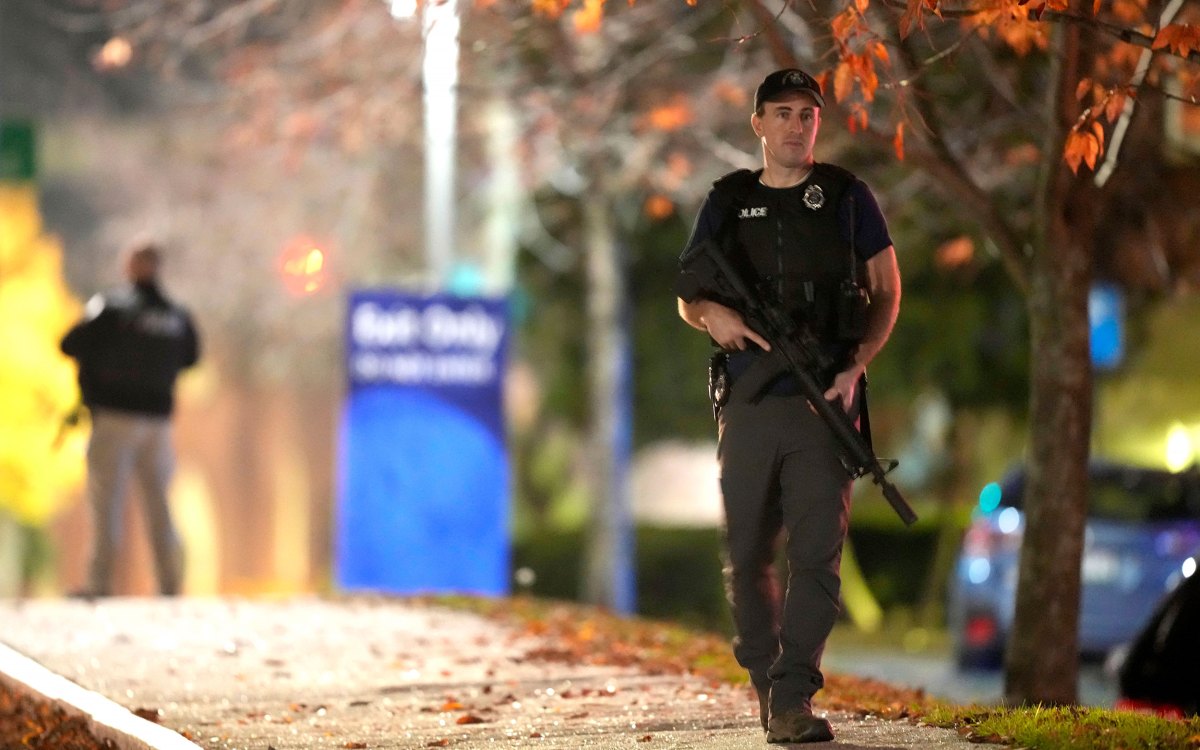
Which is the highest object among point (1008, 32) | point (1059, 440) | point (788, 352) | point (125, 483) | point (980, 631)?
point (1008, 32)

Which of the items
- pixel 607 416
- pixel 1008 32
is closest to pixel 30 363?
pixel 607 416

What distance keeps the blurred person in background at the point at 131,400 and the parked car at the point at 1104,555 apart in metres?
5.84

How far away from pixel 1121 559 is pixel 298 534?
1985 cm

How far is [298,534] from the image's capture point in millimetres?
32875

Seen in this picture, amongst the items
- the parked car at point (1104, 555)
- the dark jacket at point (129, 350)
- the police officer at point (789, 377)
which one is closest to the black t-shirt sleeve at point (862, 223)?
the police officer at point (789, 377)

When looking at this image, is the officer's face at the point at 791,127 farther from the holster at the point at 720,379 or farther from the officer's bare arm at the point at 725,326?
the holster at the point at 720,379

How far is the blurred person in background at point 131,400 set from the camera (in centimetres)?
1263

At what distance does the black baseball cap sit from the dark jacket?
7061 millimetres

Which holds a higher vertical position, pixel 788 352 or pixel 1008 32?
pixel 1008 32

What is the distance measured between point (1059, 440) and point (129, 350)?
5931 millimetres

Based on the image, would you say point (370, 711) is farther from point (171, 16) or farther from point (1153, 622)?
point (171, 16)

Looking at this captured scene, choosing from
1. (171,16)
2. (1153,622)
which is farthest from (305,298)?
(1153,622)

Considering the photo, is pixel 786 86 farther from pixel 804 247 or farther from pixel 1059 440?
pixel 1059 440

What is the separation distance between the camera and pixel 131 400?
499 inches
